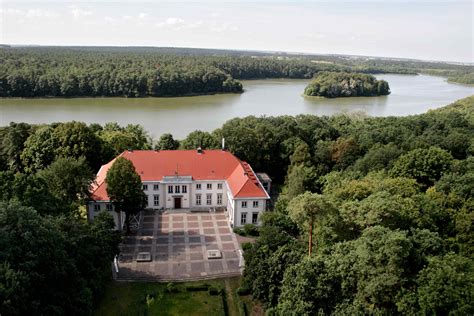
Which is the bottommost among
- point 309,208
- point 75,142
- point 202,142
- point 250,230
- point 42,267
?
point 250,230

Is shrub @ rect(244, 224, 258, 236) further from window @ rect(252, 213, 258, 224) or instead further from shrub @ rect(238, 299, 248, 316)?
shrub @ rect(238, 299, 248, 316)

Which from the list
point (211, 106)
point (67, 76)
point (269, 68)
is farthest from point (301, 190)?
point (269, 68)

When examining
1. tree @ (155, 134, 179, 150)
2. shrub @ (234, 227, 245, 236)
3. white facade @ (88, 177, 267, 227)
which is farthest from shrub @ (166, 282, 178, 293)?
tree @ (155, 134, 179, 150)

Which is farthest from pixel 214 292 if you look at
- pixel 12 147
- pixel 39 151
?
pixel 12 147

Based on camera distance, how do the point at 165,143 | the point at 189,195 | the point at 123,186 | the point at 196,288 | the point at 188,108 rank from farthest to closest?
the point at 188,108
the point at 165,143
the point at 189,195
the point at 123,186
the point at 196,288

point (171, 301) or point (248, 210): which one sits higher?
point (248, 210)

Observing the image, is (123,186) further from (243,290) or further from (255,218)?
(243,290)

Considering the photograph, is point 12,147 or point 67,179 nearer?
point 67,179

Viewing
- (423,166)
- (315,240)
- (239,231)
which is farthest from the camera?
(423,166)

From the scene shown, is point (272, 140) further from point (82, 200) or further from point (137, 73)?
point (137, 73)
